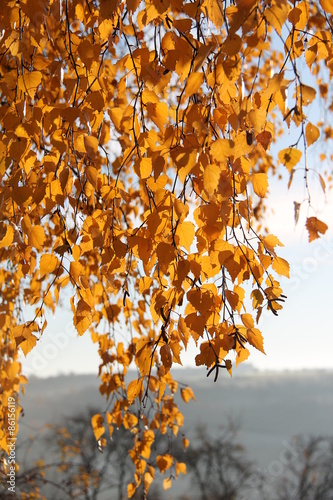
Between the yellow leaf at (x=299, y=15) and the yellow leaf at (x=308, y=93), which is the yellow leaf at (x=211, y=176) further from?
the yellow leaf at (x=299, y=15)

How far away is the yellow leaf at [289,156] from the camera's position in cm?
85

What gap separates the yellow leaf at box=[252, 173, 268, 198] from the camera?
0.93m

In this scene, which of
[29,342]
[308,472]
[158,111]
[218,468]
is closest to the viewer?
[158,111]

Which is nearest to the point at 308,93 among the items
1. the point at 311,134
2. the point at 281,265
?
the point at 311,134

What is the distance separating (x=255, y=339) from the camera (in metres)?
Answer: 0.91

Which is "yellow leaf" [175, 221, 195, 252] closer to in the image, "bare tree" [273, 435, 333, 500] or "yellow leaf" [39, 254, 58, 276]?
"yellow leaf" [39, 254, 58, 276]

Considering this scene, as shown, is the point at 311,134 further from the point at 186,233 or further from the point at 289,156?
the point at 186,233

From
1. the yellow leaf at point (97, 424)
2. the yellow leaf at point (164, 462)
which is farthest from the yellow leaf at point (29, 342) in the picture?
the yellow leaf at point (164, 462)

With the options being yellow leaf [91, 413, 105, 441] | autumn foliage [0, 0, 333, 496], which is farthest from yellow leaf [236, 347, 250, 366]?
yellow leaf [91, 413, 105, 441]

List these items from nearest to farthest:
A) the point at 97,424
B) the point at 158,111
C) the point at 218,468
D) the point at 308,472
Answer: the point at 158,111, the point at 97,424, the point at 308,472, the point at 218,468

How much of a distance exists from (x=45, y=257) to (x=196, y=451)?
7.20 meters

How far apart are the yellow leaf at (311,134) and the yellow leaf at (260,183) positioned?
92 mm

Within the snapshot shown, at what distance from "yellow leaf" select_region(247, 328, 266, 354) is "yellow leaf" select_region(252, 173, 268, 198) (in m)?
0.23

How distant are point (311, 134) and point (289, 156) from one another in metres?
0.06
